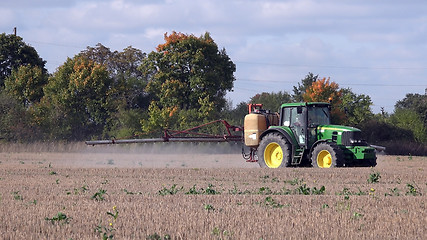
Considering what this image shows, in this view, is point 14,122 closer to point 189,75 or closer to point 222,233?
point 189,75

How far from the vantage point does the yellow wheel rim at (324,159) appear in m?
24.4

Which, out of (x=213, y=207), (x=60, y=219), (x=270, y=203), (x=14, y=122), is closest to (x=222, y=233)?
(x=60, y=219)

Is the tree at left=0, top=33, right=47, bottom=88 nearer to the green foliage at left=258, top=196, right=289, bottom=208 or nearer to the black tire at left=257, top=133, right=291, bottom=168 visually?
the black tire at left=257, top=133, right=291, bottom=168

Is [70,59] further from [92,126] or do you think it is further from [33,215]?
[33,215]

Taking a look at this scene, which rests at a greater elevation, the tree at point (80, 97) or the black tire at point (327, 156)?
the tree at point (80, 97)

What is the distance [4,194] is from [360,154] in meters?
13.2

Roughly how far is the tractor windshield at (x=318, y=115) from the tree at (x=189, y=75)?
28527 mm

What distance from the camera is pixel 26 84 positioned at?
58.4m

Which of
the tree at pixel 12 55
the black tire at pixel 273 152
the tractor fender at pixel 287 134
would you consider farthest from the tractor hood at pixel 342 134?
the tree at pixel 12 55

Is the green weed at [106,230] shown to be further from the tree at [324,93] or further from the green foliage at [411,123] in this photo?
the green foliage at [411,123]

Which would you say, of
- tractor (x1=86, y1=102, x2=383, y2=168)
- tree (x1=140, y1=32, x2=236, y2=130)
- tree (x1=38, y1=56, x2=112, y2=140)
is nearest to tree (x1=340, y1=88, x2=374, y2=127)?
tree (x1=140, y1=32, x2=236, y2=130)

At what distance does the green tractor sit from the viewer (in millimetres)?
24281

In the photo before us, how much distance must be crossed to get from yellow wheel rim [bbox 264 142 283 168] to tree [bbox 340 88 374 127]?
2493 centimetres

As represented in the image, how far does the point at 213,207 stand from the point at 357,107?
41280mm
